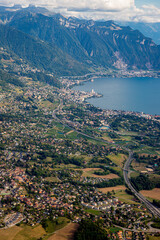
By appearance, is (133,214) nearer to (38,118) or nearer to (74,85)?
(38,118)

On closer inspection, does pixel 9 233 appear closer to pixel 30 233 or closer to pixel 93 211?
pixel 30 233

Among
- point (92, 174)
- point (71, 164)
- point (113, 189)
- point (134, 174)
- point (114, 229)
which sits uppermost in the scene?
point (114, 229)

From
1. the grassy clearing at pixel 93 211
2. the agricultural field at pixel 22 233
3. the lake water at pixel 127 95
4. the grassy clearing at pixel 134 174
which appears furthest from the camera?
the lake water at pixel 127 95

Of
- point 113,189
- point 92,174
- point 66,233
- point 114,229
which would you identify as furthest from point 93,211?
point 92,174

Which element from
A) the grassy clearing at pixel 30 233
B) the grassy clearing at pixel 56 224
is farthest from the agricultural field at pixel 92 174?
the grassy clearing at pixel 30 233

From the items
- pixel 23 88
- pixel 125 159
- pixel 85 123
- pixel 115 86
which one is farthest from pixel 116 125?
pixel 115 86

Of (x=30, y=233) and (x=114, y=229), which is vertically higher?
(x=30, y=233)

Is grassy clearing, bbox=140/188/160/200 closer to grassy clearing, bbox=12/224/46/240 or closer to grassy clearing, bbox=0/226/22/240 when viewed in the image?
grassy clearing, bbox=12/224/46/240

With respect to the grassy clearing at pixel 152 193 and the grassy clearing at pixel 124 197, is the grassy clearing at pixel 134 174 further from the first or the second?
the grassy clearing at pixel 124 197
